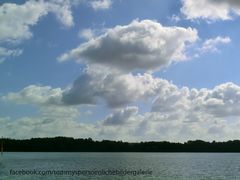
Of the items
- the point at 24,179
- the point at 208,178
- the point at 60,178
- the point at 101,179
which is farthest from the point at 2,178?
the point at 208,178

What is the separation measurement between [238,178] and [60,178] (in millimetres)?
28546

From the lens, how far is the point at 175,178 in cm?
6781

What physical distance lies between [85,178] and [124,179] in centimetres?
601

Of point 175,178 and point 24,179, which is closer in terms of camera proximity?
point 24,179

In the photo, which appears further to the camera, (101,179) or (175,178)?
(175,178)

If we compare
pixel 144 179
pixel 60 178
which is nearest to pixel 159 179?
pixel 144 179

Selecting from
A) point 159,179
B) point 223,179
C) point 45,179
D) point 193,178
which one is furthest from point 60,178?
point 223,179

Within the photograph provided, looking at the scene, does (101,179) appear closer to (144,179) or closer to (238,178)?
(144,179)

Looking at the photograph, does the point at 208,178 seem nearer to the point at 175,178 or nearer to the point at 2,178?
the point at 175,178

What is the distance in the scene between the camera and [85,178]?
64.4m

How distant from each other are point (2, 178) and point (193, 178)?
29.5m

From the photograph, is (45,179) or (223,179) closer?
(45,179)

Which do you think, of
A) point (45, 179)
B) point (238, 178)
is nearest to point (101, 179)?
point (45, 179)

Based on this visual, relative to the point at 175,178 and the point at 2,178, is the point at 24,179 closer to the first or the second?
the point at 2,178
